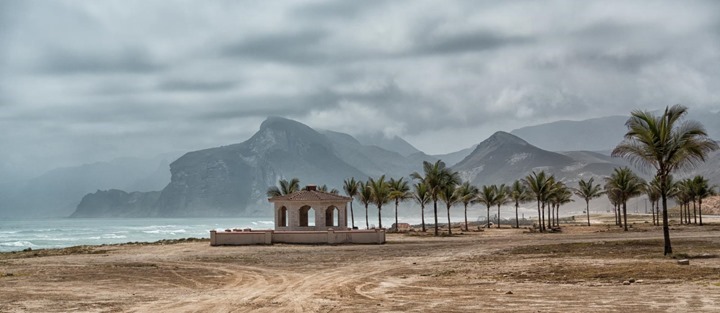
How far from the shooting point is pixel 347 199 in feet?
167

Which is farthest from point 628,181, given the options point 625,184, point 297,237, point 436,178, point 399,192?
point 297,237

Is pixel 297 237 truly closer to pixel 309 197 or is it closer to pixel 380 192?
pixel 309 197

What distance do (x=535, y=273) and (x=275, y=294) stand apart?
893 centimetres

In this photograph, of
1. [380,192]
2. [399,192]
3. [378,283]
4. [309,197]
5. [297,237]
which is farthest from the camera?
[380,192]

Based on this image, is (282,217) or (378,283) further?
(282,217)

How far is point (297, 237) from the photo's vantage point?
46062mm

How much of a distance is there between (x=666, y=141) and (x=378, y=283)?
574 inches

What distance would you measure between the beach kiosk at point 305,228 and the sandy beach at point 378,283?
12.4 m

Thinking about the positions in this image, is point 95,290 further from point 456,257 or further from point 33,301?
point 456,257

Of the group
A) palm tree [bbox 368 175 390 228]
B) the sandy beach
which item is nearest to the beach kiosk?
the sandy beach

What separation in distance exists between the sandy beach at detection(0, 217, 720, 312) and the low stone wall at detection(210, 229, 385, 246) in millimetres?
12250

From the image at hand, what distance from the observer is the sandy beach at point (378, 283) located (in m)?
15.9

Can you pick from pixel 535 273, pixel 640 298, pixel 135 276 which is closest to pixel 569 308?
pixel 640 298

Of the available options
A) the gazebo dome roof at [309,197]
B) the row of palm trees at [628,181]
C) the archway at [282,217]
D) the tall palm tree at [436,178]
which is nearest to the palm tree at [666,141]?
the row of palm trees at [628,181]
